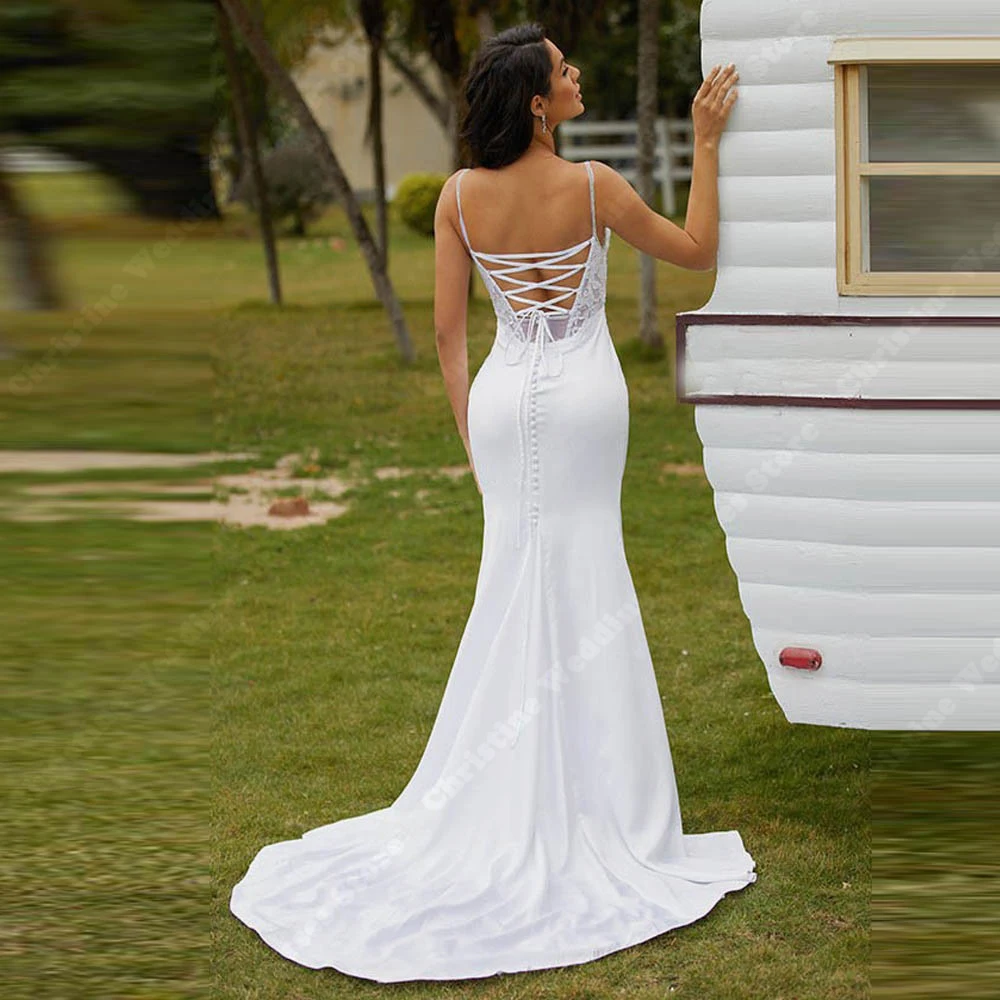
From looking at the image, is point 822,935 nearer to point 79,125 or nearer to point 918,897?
point 918,897

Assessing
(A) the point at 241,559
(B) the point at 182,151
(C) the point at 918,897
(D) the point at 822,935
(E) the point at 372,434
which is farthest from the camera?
(E) the point at 372,434

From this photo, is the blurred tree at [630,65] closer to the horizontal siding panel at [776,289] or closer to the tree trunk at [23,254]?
the horizontal siding panel at [776,289]

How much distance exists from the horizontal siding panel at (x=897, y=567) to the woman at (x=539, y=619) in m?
0.47

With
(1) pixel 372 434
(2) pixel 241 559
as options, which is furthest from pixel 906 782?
(1) pixel 372 434

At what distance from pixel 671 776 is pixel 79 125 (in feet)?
7.09

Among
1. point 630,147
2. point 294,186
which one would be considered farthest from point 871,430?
point 630,147

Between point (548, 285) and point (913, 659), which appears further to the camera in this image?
point (913, 659)

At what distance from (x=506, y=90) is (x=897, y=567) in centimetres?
152

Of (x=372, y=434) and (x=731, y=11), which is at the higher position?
(x=731, y=11)

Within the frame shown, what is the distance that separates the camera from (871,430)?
4.18 meters

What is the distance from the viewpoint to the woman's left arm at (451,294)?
13.5 feet

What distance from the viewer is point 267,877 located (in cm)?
410

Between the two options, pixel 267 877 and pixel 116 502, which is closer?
pixel 116 502

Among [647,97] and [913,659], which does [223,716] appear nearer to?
[913,659]
